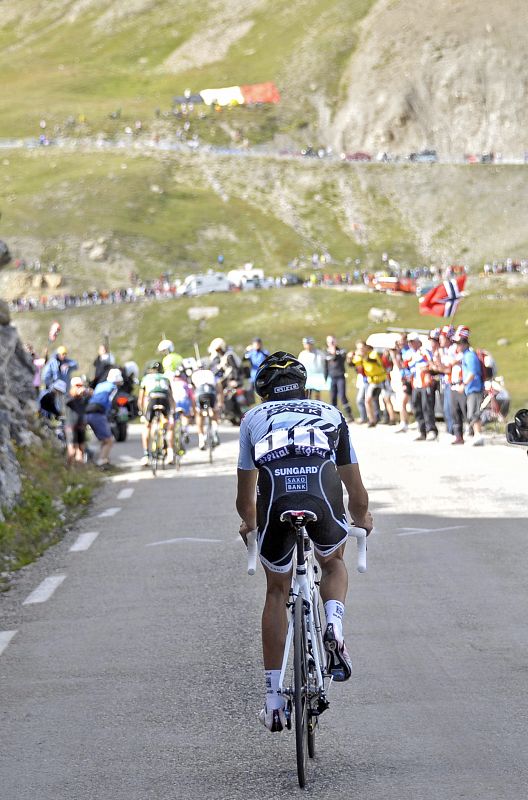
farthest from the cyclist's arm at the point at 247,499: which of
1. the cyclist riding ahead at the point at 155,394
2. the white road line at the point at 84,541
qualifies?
the cyclist riding ahead at the point at 155,394

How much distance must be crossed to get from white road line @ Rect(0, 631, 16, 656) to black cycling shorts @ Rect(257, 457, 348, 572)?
10.4 ft

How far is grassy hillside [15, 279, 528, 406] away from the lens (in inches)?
3406

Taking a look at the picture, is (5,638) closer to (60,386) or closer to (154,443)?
(154,443)

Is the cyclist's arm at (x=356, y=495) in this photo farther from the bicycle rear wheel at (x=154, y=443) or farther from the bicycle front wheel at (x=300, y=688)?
the bicycle rear wheel at (x=154, y=443)

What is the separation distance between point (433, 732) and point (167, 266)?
400 feet

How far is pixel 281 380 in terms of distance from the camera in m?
6.48

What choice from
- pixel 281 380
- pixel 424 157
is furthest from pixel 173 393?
pixel 424 157

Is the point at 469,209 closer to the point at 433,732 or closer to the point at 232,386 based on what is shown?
the point at 232,386

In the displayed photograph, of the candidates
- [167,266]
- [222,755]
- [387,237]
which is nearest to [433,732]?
[222,755]

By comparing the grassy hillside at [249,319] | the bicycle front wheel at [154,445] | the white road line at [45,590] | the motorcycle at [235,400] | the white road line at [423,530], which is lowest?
the grassy hillside at [249,319]

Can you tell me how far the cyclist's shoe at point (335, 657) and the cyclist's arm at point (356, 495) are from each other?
1.97 ft

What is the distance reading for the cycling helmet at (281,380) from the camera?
21.2 feet

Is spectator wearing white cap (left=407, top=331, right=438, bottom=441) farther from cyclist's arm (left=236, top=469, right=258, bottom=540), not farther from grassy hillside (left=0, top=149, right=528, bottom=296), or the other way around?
grassy hillside (left=0, top=149, right=528, bottom=296)

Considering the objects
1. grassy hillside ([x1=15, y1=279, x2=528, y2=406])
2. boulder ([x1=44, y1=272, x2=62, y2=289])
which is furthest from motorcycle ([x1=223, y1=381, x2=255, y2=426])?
boulder ([x1=44, y1=272, x2=62, y2=289])
